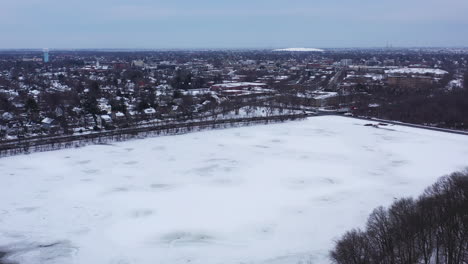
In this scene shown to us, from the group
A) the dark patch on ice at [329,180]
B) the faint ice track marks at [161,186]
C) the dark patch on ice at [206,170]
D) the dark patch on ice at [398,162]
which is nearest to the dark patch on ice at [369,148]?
the dark patch on ice at [398,162]

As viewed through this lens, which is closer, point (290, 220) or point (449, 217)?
point (449, 217)

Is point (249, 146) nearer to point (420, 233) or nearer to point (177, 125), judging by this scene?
point (177, 125)

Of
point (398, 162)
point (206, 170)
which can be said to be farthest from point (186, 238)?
point (398, 162)

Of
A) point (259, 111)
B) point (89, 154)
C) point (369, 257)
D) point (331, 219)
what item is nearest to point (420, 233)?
point (369, 257)

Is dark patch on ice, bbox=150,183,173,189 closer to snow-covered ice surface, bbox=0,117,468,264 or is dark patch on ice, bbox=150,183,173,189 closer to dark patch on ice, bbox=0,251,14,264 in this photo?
snow-covered ice surface, bbox=0,117,468,264

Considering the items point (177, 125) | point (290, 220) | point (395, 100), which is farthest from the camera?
point (395, 100)

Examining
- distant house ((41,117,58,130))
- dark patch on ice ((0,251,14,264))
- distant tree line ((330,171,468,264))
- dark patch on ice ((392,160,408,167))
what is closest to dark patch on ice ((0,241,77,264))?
dark patch on ice ((0,251,14,264))
